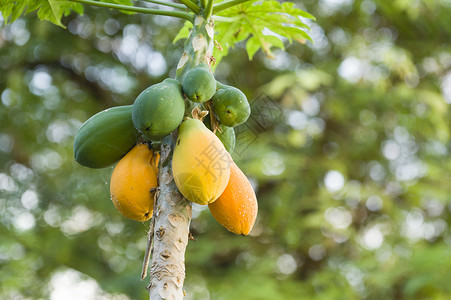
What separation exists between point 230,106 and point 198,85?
11cm

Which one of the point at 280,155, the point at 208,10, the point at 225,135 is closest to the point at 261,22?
the point at 208,10

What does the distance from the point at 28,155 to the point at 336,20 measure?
13.9 ft

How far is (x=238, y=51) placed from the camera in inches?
209

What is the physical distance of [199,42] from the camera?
1.14 m

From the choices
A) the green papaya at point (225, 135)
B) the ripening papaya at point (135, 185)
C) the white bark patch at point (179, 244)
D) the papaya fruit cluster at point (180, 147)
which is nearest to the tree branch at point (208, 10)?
the papaya fruit cluster at point (180, 147)

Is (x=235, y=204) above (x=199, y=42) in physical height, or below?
below

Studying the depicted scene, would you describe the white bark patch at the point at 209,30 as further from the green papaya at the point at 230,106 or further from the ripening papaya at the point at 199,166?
the ripening papaya at the point at 199,166

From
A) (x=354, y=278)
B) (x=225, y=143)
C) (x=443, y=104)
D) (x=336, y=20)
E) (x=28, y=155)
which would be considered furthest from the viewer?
(x=28, y=155)

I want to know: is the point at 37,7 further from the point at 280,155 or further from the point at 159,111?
the point at 280,155

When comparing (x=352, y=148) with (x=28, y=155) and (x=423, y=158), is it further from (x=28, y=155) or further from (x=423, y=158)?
(x=28, y=155)

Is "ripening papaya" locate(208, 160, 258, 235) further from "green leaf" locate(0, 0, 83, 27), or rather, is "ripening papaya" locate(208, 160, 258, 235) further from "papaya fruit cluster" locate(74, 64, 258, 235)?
"green leaf" locate(0, 0, 83, 27)

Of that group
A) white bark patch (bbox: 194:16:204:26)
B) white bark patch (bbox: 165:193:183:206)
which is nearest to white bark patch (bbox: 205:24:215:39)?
white bark patch (bbox: 194:16:204:26)

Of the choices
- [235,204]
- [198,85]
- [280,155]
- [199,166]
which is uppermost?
[198,85]

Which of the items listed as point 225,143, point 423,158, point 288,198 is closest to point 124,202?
point 225,143
